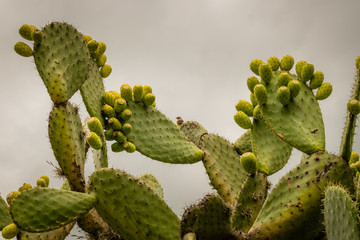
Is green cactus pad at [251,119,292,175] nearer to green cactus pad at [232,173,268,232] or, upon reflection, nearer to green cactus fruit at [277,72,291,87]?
green cactus pad at [232,173,268,232]

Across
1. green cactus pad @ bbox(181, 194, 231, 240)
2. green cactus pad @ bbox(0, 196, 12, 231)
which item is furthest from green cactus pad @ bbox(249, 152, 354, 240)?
green cactus pad @ bbox(0, 196, 12, 231)

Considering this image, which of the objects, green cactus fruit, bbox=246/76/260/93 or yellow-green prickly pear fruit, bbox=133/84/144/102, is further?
yellow-green prickly pear fruit, bbox=133/84/144/102

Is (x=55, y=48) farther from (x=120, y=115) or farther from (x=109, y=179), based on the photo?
(x=109, y=179)

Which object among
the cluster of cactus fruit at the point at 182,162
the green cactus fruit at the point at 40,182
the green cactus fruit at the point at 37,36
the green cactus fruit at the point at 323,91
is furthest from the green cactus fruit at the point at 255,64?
the green cactus fruit at the point at 40,182

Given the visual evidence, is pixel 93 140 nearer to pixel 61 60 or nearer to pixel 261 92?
pixel 61 60

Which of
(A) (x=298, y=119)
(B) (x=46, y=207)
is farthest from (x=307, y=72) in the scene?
(B) (x=46, y=207)
